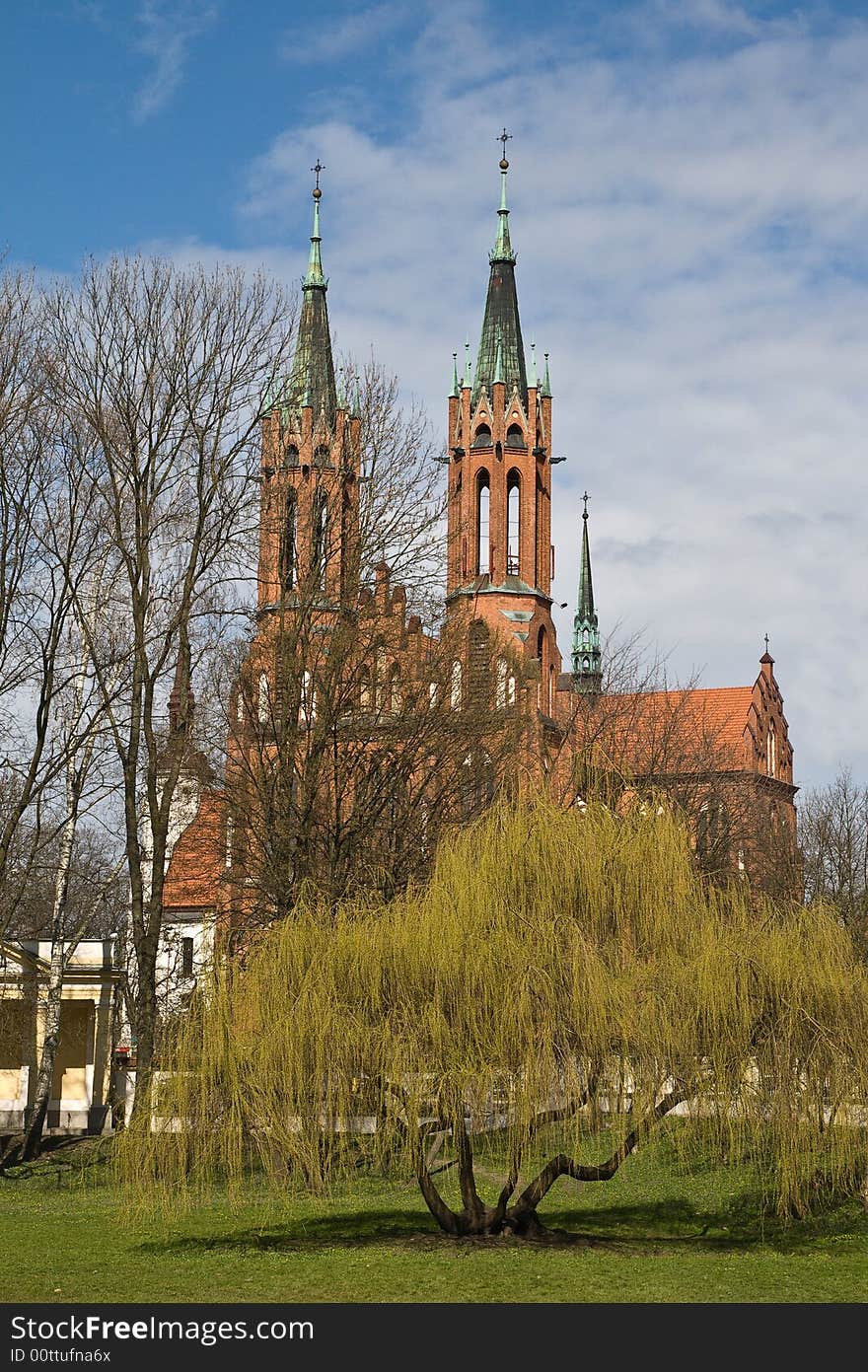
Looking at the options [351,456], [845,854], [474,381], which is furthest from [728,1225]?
[474,381]

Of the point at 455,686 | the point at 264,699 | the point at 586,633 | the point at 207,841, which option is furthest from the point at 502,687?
the point at 586,633

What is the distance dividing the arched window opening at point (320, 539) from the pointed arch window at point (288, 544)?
0.47 meters

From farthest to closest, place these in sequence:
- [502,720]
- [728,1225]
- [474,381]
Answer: [474,381] → [502,720] → [728,1225]

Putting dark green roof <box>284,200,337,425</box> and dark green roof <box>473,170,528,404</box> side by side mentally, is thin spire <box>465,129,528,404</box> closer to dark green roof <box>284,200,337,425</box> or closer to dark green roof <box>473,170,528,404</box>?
dark green roof <box>473,170,528,404</box>

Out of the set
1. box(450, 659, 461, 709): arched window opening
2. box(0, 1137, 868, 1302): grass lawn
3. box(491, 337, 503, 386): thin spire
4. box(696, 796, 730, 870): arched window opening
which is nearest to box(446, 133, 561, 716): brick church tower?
box(491, 337, 503, 386): thin spire

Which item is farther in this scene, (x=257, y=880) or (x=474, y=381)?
(x=474, y=381)

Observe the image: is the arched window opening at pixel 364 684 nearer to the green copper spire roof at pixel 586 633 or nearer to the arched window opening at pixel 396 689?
the arched window opening at pixel 396 689

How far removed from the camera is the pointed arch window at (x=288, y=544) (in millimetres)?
31000

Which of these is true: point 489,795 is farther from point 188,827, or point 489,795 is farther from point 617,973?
point 617,973

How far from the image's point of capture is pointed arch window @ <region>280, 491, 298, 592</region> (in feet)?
102

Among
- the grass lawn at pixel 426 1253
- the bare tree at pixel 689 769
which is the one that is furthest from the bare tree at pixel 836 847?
the grass lawn at pixel 426 1253

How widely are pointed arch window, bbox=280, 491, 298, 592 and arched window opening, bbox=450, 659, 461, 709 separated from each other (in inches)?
149

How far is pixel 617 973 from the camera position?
58.4 ft
